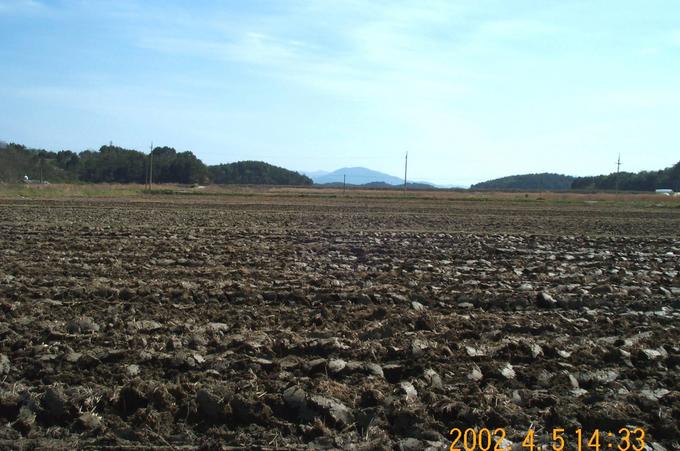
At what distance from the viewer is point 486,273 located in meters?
10.1

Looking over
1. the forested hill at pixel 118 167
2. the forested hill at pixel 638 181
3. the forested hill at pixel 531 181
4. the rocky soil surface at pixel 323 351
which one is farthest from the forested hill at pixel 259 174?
the rocky soil surface at pixel 323 351

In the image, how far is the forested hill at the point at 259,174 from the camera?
433ft

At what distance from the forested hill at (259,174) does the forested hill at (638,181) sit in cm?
6520

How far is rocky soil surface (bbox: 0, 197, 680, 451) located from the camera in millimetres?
4027

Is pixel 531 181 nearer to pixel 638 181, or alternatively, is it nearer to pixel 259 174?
pixel 638 181

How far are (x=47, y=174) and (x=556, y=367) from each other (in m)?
94.9

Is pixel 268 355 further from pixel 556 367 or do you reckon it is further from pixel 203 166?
pixel 203 166

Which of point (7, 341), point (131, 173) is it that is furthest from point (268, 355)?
point (131, 173)
